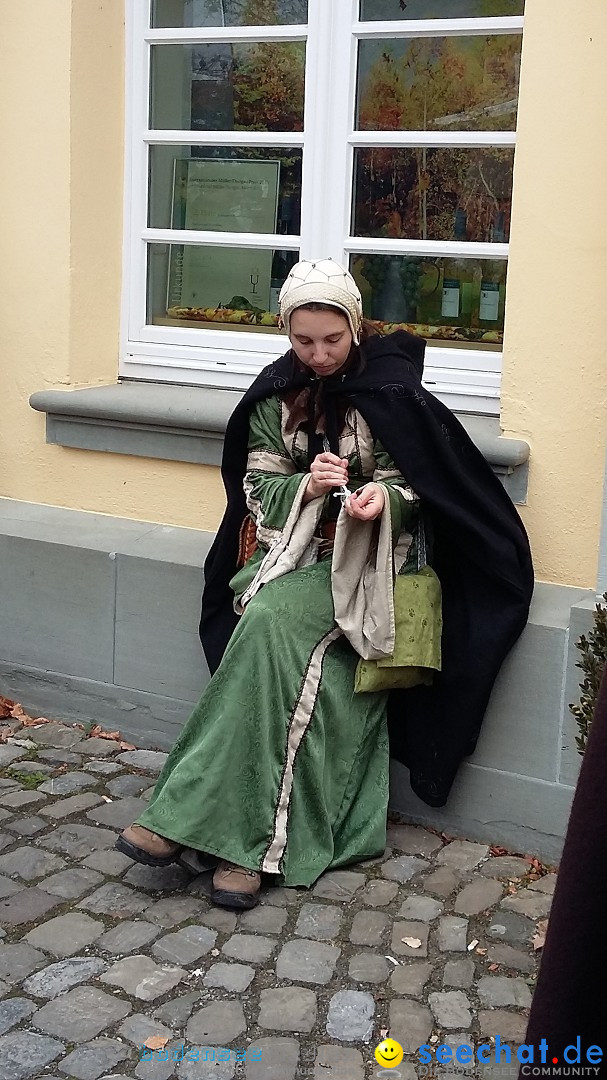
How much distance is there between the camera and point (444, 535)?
3.64 meters

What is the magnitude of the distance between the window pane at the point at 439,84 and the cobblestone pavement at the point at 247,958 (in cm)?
231

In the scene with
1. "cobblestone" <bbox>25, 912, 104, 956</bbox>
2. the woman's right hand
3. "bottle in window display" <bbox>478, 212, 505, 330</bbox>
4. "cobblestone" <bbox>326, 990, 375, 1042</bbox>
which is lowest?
"cobblestone" <bbox>25, 912, 104, 956</bbox>

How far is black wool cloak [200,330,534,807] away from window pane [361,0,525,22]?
4.00 ft

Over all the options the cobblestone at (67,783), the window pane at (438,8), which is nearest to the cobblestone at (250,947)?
the cobblestone at (67,783)

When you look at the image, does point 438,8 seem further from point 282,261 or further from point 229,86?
point 282,261

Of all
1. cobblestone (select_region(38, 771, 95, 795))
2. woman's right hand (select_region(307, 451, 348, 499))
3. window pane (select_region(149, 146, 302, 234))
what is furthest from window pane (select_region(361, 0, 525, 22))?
cobblestone (select_region(38, 771, 95, 795))

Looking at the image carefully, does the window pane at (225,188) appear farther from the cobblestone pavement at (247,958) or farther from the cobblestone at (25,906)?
the cobblestone at (25,906)

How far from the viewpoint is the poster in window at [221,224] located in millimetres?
4668

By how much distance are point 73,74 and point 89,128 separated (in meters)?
0.19

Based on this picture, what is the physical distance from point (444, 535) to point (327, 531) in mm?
341

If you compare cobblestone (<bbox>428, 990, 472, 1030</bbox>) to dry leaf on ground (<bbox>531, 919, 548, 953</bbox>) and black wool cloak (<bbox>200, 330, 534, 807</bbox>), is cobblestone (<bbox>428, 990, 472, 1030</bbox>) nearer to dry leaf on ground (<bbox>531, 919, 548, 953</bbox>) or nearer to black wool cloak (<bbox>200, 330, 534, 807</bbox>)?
dry leaf on ground (<bbox>531, 919, 548, 953</bbox>)

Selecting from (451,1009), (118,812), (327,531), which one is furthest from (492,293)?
(451,1009)

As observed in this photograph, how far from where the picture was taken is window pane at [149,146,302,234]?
459cm

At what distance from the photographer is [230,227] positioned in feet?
15.6
